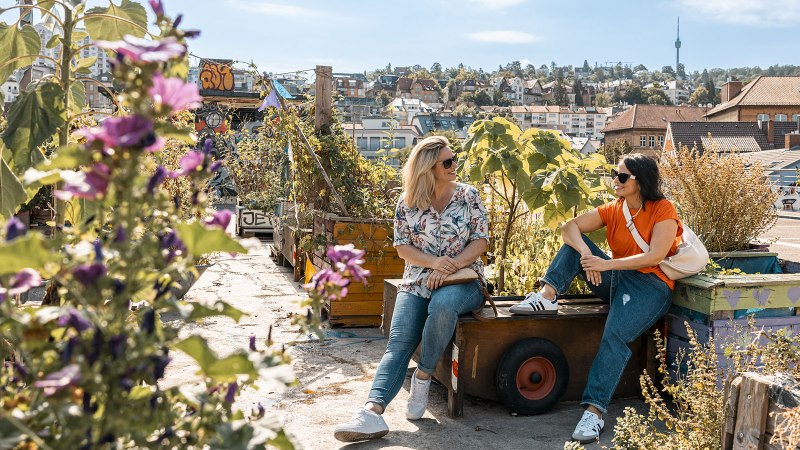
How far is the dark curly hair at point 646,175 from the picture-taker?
14.1 ft

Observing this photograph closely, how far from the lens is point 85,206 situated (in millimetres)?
2211

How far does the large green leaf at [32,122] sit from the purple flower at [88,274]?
0.99 meters

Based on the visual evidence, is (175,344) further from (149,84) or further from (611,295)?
(611,295)

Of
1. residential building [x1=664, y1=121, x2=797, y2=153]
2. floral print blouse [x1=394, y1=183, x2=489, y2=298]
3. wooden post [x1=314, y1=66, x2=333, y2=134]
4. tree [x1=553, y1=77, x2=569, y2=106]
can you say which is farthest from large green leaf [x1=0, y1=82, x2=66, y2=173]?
tree [x1=553, y1=77, x2=569, y2=106]

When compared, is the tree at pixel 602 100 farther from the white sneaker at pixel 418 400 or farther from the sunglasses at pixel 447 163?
the white sneaker at pixel 418 400

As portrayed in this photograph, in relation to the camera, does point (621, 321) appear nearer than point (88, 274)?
No

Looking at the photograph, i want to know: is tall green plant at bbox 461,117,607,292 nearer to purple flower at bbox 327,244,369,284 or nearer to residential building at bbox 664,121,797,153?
purple flower at bbox 327,244,369,284

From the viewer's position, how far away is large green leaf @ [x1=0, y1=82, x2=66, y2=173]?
1.99 metres

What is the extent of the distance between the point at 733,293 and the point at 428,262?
1.54 metres

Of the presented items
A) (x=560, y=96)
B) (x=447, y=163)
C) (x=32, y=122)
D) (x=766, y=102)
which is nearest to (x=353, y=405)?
(x=447, y=163)

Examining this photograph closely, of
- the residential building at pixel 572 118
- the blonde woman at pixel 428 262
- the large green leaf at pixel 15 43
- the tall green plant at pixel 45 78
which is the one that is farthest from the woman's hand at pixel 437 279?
the residential building at pixel 572 118

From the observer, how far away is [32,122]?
199 centimetres

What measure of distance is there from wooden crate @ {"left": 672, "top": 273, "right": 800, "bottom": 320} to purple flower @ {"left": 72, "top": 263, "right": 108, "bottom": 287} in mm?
3476

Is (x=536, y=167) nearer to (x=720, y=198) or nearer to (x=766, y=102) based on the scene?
(x=720, y=198)
